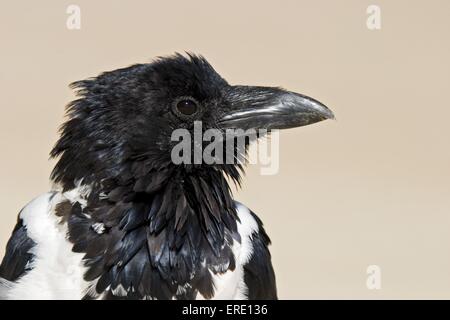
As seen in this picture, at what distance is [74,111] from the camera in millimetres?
3314

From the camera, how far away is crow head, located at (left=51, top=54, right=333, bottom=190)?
3205mm

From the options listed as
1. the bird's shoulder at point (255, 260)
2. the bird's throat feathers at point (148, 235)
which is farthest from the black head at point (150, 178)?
the bird's shoulder at point (255, 260)

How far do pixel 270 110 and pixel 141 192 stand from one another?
25.3 inches

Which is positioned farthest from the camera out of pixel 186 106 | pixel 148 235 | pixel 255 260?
pixel 255 260

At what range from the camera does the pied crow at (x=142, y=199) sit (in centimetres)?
315

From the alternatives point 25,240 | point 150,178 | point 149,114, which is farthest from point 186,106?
point 25,240

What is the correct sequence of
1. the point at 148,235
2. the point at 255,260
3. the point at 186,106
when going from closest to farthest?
the point at 148,235
the point at 186,106
the point at 255,260

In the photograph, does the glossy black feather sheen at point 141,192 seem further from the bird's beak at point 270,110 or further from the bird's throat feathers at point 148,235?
the bird's beak at point 270,110

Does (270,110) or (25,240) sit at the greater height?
(270,110)

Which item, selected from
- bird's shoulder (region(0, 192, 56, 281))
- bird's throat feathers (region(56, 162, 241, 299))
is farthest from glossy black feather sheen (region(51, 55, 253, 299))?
bird's shoulder (region(0, 192, 56, 281))

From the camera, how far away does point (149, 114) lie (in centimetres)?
325

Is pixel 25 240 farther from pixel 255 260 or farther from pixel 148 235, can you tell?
pixel 255 260

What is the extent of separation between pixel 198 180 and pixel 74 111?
58cm
